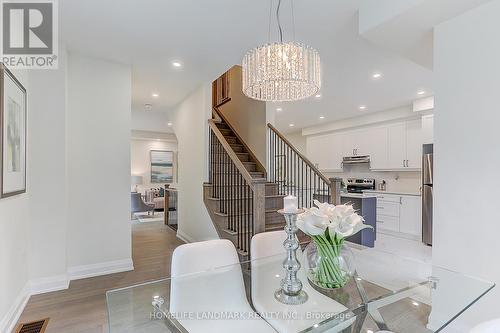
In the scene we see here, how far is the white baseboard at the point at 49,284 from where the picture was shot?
8.75ft

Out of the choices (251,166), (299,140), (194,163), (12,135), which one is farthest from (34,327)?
(299,140)

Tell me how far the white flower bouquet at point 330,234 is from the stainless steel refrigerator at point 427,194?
395 cm

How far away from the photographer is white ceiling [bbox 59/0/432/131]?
2205mm

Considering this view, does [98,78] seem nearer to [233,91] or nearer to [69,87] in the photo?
[69,87]

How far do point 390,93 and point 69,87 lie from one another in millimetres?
4715

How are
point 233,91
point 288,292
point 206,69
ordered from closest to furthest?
point 288,292 → point 206,69 → point 233,91

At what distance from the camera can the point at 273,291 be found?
64.1 inches

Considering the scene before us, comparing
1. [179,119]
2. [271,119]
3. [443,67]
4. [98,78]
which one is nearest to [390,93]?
[271,119]

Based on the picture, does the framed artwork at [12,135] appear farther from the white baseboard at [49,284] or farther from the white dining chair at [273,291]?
the white dining chair at [273,291]

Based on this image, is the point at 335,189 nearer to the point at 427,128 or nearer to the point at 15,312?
the point at 427,128

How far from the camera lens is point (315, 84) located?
204 cm

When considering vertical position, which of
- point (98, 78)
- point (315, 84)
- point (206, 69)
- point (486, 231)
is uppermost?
point (206, 69)

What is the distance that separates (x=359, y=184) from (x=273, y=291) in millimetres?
5369

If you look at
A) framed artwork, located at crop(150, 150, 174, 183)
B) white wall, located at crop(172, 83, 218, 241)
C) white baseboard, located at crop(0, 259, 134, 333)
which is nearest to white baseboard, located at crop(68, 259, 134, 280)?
white baseboard, located at crop(0, 259, 134, 333)
